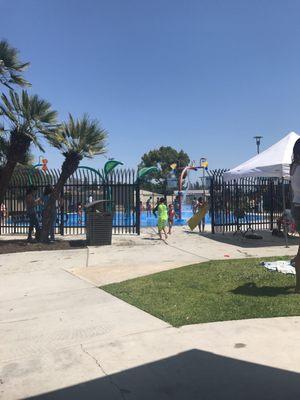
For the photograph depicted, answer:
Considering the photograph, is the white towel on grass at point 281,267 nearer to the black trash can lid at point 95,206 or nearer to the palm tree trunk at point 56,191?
the black trash can lid at point 95,206

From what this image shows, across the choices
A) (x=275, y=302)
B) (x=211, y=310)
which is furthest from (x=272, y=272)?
(x=211, y=310)

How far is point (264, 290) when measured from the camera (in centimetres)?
695

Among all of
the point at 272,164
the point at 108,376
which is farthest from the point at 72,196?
the point at 108,376

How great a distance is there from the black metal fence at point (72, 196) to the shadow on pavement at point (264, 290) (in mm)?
9979

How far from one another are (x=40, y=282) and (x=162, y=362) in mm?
4547

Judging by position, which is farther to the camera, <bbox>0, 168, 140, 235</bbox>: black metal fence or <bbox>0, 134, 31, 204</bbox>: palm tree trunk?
<bbox>0, 168, 140, 235</bbox>: black metal fence

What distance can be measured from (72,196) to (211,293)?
12751 mm

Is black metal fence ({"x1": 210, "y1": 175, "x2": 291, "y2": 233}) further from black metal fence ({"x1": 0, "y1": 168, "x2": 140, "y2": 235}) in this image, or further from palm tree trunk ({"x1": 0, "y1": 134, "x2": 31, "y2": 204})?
palm tree trunk ({"x1": 0, "y1": 134, "x2": 31, "y2": 204})

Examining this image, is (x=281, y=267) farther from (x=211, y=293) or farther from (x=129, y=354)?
(x=129, y=354)

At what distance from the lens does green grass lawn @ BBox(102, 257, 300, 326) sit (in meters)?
5.84

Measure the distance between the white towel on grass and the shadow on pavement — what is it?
4.07 feet

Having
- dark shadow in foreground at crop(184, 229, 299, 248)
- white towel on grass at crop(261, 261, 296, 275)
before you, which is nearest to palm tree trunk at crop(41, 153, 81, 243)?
dark shadow in foreground at crop(184, 229, 299, 248)

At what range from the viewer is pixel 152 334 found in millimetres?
5195

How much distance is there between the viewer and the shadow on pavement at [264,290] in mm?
6749
